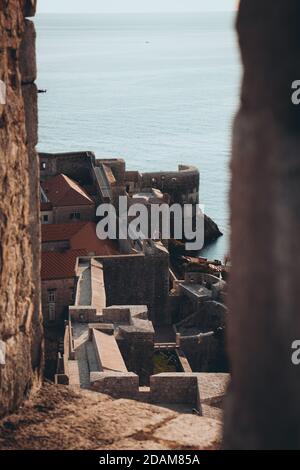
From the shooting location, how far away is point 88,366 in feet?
76.0

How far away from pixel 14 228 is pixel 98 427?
229 centimetres

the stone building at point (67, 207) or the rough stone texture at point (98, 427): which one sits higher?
the stone building at point (67, 207)

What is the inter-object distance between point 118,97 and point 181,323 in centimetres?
10095

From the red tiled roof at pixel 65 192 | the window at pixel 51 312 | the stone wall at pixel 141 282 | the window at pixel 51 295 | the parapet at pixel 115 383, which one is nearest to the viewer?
the parapet at pixel 115 383

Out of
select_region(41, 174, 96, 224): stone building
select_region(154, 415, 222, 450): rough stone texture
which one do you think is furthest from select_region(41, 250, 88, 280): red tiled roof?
select_region(154, 415, 222, 450): rough stone texture

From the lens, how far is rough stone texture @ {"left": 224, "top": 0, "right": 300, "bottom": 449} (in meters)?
5.27

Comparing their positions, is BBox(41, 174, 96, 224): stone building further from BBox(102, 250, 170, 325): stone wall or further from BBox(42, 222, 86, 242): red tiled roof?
BBox(102, 250, 170, 325): stone wall

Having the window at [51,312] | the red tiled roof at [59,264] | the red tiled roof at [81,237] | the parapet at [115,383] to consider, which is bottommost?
the parapet at [115,383]

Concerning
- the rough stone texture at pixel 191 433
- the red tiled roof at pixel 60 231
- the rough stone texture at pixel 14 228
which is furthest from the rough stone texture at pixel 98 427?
the red tiled roof at pixel 60 231

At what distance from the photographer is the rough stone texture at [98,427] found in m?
9.88

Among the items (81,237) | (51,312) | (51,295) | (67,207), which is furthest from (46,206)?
(51,312)

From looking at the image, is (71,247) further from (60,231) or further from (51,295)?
(51,295)

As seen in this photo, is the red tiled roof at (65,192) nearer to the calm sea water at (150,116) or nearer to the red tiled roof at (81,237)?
the red tiled roof at (81,237)

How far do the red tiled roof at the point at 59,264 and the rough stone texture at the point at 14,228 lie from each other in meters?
21.7
